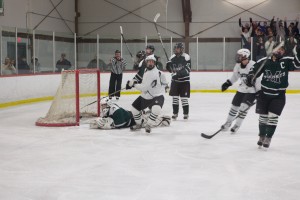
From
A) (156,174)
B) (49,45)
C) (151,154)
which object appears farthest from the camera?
(49,45)

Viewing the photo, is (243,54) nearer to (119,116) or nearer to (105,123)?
(119,116)

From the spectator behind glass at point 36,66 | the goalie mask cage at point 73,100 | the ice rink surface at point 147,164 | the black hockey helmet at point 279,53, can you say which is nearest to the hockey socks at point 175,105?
the ice rink surface at point 147,164

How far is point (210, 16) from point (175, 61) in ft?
30.5

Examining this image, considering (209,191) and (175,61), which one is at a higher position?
(175,61)

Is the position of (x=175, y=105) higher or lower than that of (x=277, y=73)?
lower

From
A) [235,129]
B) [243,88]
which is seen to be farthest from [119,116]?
[243,88]

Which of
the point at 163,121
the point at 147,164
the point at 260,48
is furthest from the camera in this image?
the point at 260,48

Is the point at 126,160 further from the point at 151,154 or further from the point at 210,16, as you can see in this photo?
the point at 210,16

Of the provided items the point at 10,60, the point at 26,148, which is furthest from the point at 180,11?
the point at 26,148

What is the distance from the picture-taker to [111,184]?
141 inches

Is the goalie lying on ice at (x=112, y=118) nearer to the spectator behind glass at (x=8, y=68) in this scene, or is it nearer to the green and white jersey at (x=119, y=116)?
the green and white jersey at (x=119, y=116)

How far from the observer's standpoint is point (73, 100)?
23.3ft

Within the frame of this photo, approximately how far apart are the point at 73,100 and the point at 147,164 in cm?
307

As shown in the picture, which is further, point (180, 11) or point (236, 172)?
point (180, 11)
